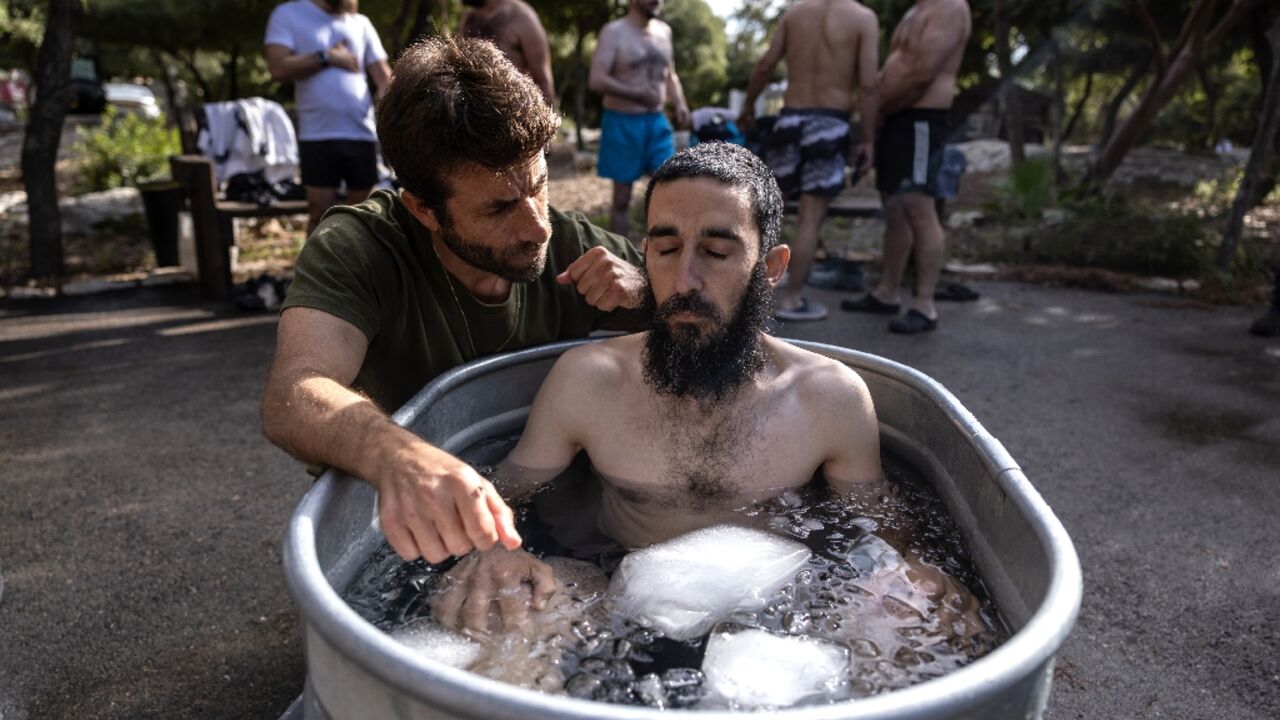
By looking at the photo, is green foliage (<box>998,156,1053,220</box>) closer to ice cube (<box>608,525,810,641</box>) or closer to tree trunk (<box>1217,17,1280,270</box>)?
tree trunk (<box>1217,17,1280,270</box>)

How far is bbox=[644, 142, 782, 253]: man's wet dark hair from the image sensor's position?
83.9 inches

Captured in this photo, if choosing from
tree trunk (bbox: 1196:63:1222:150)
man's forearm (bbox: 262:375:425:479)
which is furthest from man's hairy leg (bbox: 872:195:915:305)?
tree trunk (bbox: 1196:63:1222:150)

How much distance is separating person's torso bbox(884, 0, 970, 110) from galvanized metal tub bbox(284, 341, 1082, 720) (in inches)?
135

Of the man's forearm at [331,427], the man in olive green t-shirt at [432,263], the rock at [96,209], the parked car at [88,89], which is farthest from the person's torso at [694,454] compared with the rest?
the parked car at [88,89]

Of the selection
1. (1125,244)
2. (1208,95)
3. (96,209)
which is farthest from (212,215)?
(1208,95)

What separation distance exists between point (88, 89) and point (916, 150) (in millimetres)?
28330

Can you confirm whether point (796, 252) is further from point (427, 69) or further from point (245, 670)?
point (245, 670)

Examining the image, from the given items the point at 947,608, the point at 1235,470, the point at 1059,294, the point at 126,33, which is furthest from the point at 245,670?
the point at 126,33

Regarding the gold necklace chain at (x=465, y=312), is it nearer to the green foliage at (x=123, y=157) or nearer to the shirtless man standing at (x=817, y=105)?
the shirtless man standing at (x=817, y=105)

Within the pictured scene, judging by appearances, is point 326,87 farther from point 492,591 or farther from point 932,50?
point 492,591

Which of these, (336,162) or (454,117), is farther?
(336,162)

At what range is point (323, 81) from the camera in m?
4.91

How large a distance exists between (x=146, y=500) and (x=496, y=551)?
2120mm

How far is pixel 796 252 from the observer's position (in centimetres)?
554
